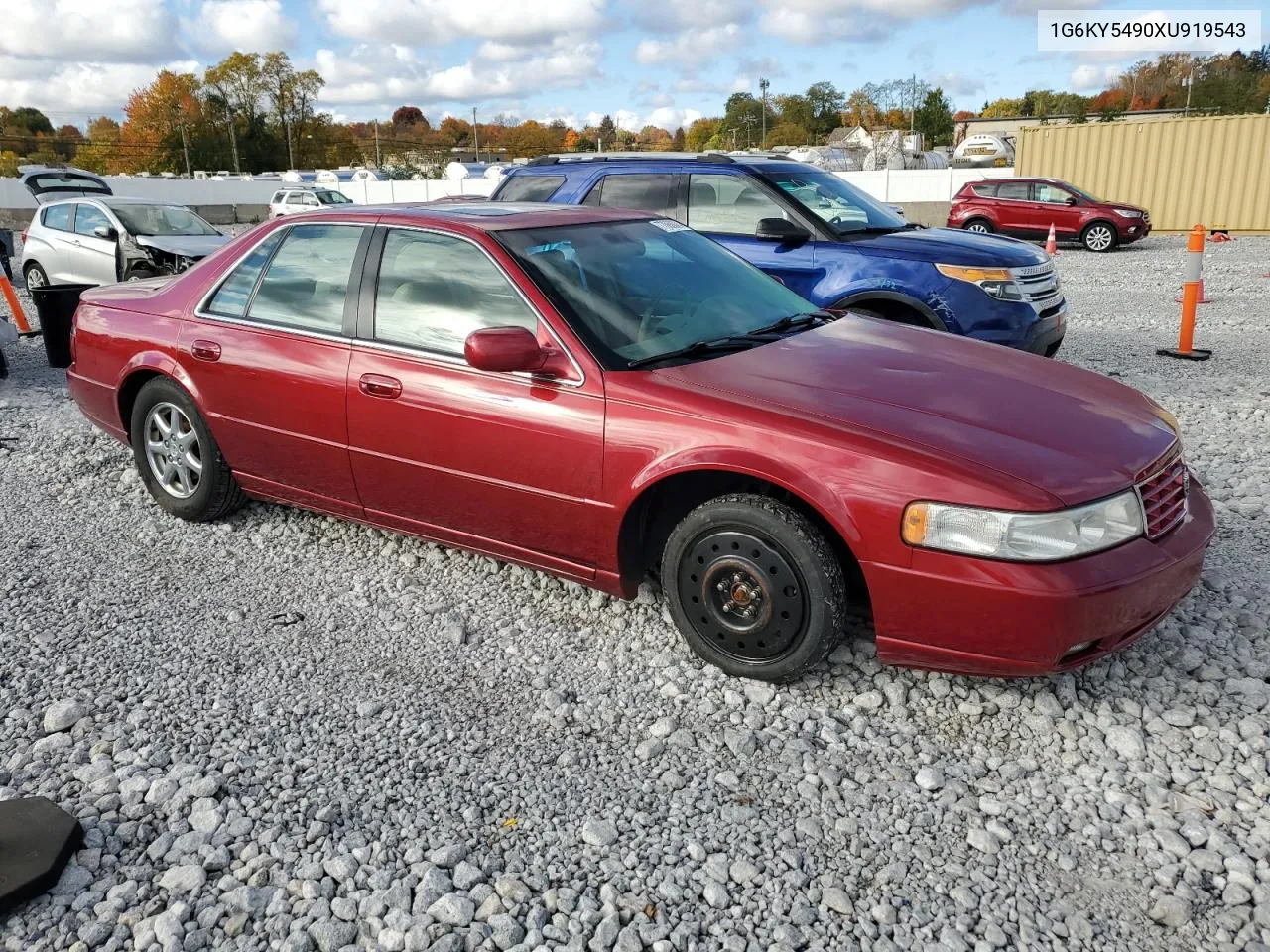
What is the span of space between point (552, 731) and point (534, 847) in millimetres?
586

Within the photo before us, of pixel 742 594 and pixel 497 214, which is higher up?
pixel 497 214

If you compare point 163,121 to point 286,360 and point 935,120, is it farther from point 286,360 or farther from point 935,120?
point 286,360

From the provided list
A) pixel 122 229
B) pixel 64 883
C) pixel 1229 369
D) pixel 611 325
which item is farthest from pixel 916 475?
pixel 122 229

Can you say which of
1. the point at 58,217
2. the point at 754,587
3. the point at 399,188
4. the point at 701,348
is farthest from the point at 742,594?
the point at 399,188

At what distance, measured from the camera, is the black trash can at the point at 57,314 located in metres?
8.26

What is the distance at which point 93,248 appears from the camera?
12688 mm

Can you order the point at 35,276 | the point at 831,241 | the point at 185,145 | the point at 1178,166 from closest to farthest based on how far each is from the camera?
the point at 831,241
the point at 35,276
the point at 1178,166
the point at 185,145

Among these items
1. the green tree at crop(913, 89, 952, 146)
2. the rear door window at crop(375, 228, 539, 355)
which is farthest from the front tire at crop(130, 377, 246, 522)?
the green tree at crop(913, 89, 952, 146)

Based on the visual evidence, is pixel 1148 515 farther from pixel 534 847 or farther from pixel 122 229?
pixel 122 229

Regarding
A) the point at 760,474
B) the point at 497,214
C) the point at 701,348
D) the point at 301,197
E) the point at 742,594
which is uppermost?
the point at 301,197

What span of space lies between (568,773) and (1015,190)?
21902mm

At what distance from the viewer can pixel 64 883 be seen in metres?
2.59

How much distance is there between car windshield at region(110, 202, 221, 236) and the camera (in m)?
12.7

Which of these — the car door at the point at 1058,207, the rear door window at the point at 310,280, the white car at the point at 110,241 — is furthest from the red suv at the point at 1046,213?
the rear door window at the point at 310,280
